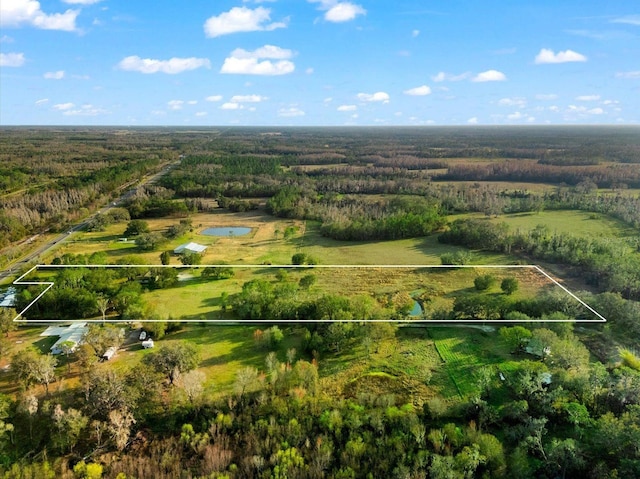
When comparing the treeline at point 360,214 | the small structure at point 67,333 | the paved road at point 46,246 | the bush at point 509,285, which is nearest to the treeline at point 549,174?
the treeline at point 360,214

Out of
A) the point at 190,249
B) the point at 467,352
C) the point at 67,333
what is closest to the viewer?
the point at 467,352

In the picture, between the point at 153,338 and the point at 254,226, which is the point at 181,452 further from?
the point at 254,226

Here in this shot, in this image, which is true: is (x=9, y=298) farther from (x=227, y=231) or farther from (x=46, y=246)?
(x=227, y=231)

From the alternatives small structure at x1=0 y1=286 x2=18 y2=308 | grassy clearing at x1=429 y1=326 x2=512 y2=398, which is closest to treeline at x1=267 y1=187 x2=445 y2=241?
grassy clearing at x1=429 y1=326 x2=512 y2=398

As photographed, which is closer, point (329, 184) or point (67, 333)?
point (67, 333)

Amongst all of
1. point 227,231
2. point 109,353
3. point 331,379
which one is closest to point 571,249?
point 331,379

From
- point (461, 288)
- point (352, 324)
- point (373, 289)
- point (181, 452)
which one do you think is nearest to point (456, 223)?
point (461, 288)

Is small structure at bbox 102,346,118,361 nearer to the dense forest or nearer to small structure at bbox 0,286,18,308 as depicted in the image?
the dense forest
